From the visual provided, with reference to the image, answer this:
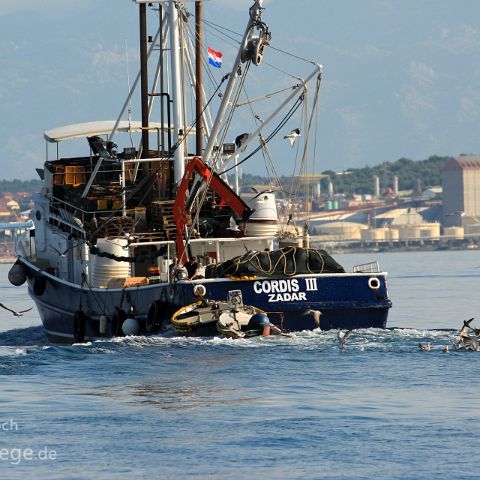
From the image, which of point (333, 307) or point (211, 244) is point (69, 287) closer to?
point (211, 244)

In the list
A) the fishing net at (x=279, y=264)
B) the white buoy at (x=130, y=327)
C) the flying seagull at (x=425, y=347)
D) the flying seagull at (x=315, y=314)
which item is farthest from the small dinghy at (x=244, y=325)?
the flying seagull at (x=425, y=347)

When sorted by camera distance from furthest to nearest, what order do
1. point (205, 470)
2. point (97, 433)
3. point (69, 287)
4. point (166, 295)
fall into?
point (69, 287) → point (166, 295) → point (97, 433) → point (205, 470)

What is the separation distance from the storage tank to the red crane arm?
6.14 ft

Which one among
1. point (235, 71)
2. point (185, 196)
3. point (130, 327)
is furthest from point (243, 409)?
point (235, 71)

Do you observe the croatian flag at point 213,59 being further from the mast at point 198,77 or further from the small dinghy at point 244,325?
the small dinghy at point 244,325

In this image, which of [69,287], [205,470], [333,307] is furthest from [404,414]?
[69,287]

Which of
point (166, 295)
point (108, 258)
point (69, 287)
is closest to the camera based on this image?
point (166, 295)

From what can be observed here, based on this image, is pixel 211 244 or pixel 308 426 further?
pixel 211 244

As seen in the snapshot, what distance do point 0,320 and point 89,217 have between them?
20997mm

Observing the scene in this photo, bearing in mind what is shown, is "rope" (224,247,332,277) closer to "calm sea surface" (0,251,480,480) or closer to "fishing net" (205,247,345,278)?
"fishing net" (205,247,345,278)

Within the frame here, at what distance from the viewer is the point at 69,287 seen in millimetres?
50969

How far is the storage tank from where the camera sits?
47.4 metres

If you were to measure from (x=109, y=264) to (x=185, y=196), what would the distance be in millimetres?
3209

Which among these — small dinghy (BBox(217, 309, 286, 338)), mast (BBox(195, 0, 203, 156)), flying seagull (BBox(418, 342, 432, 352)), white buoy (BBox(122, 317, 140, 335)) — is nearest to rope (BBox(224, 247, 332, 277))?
small dinghy (BBox(217, 309, 286, 338))
